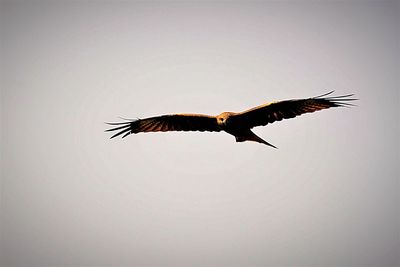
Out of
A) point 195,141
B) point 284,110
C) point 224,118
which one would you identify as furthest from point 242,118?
point 195,141

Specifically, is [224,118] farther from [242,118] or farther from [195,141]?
[195,141]

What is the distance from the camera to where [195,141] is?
337 cm

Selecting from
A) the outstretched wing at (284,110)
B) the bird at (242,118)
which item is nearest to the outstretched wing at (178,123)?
the bird at (242,118)

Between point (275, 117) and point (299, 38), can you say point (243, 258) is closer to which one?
point (275, 117)

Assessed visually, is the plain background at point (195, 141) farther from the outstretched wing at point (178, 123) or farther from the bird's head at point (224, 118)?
the bird's head at point (224, 118)

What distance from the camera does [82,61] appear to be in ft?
11.4

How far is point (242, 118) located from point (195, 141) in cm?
78

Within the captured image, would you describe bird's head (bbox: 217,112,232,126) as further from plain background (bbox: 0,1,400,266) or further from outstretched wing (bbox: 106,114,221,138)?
plain background (bbox: 0,1,400,266)

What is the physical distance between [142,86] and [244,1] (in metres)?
1.11

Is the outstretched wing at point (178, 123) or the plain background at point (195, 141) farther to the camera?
the plain background at point (195, 141)

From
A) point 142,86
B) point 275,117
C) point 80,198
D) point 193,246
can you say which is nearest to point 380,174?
point 275,117

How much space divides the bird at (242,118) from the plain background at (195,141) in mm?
507

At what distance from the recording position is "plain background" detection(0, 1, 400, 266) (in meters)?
3.36

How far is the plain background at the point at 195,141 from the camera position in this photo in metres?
3.36
